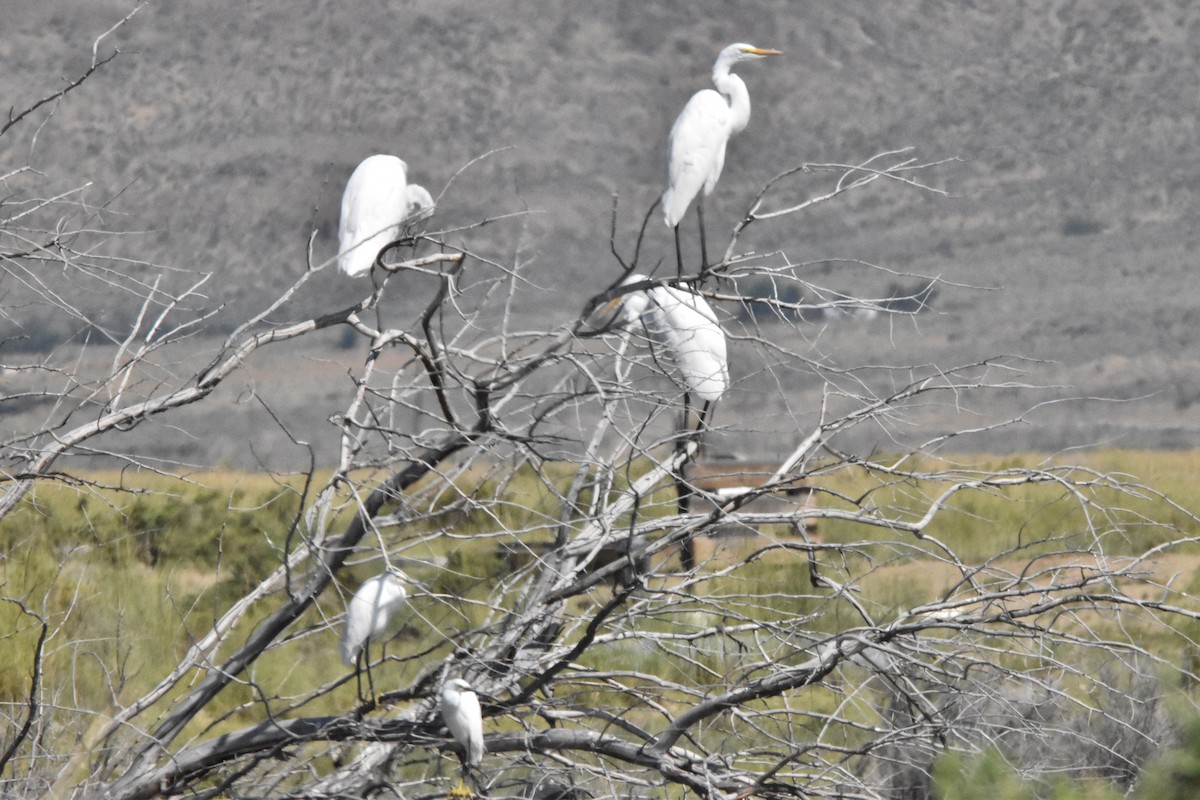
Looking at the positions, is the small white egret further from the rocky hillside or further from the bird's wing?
the rocky hillside

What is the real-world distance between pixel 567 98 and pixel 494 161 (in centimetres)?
385

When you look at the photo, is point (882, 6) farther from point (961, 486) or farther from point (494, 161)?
point (961, 486)

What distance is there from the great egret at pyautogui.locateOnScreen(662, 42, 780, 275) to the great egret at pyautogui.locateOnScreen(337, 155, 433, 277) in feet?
4.16

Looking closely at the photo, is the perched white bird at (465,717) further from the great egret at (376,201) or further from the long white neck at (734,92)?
the long white neck at (734,92)

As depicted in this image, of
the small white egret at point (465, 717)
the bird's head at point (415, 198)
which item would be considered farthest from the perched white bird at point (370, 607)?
the bird's head at point (415, 198)

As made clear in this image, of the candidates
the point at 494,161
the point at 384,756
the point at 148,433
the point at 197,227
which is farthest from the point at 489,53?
the point at 384,756

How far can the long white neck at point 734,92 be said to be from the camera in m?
6.97

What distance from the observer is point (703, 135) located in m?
6.89

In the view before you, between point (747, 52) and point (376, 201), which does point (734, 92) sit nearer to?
point (747, 52)

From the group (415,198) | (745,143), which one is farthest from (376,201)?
(745,143)

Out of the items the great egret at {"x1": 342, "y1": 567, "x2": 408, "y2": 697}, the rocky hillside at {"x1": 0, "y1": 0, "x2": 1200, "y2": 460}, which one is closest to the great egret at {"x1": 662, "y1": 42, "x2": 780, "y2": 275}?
the great egret at {"x1": 342, "y1": 567, "x2": 408, "y2": 697}

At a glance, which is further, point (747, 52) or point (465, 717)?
point (747, 52)

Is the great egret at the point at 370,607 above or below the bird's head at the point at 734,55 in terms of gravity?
below

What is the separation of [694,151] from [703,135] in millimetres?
83
